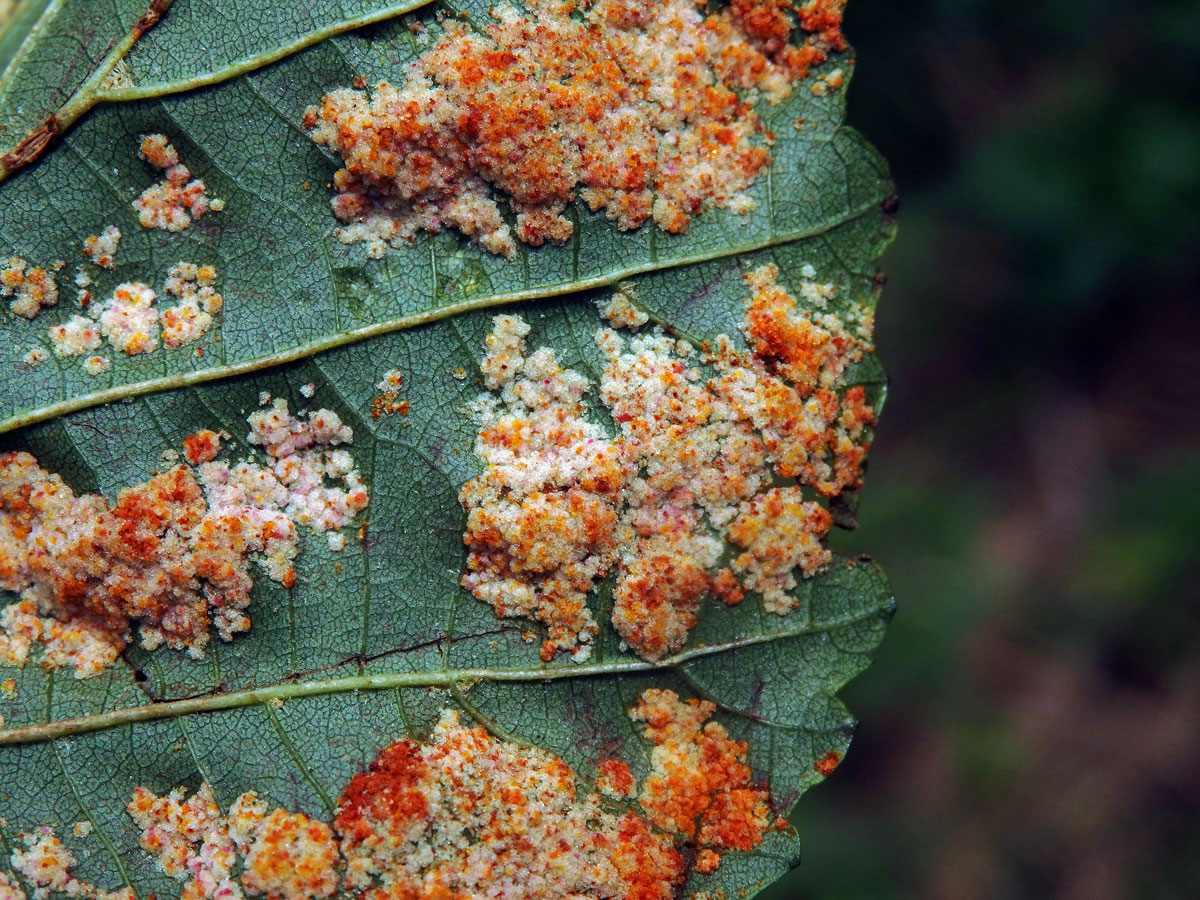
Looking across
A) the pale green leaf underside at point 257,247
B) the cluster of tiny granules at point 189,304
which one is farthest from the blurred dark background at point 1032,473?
the cluster of tiny granules at point 189,304

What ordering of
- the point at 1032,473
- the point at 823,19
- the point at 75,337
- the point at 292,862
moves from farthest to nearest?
1. the point at 1032,473
2. the point at 823,19
3. the point at 75,337
4. the point at 292,862

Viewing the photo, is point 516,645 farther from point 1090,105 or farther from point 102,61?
point 1090,105

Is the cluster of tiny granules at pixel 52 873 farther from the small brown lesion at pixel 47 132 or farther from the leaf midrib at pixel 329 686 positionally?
the small brown lesion at pixel 47 132

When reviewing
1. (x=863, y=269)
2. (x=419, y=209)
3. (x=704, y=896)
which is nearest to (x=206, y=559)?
(x=419, y=209)

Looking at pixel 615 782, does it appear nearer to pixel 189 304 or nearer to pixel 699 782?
pixel 699 782

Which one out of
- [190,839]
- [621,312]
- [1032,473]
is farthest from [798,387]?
[1032,473]

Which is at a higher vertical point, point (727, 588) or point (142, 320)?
point (142, 320)
